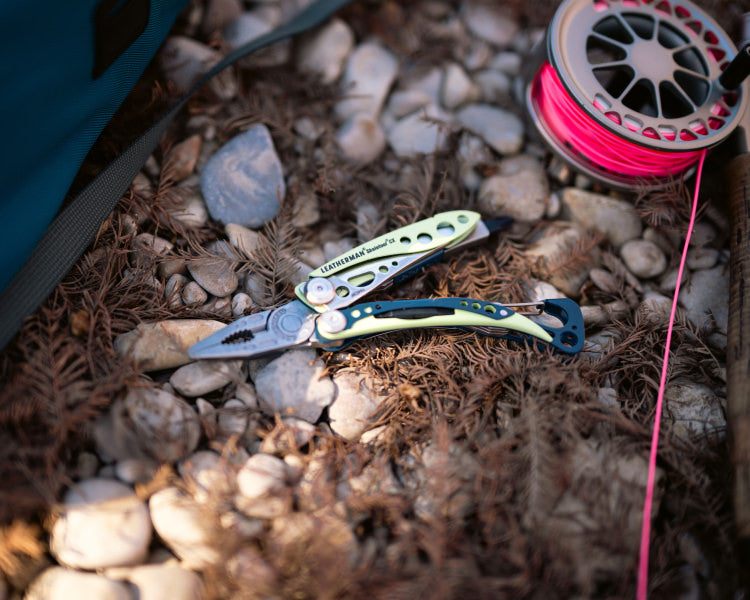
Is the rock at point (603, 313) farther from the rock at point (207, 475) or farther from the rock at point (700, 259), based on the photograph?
the rock at point (207, 475)

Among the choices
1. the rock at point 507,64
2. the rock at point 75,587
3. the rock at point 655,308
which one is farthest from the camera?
the rock at point 507,64

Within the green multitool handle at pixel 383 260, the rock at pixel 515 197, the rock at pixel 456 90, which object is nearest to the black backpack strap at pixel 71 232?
the green multitool handle at pixel 383 260

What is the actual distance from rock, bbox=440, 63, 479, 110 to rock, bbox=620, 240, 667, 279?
2.72ft

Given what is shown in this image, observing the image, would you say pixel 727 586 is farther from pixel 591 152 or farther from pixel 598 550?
pixel 591 152

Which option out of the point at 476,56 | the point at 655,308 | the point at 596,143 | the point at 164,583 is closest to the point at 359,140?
the point at 476,56

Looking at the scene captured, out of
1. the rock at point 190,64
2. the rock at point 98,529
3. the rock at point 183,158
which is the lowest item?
the rock at point 98,529

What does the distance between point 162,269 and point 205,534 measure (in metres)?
0.76

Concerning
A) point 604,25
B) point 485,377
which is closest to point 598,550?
point 485,377

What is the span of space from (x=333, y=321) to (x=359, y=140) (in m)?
0.80

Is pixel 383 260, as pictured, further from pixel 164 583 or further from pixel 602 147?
pixel 164 583

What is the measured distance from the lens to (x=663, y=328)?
1.69m

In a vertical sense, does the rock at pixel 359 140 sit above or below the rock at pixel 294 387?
above

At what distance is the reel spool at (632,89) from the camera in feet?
5.62

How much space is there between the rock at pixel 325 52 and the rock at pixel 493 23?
0.55 metres
